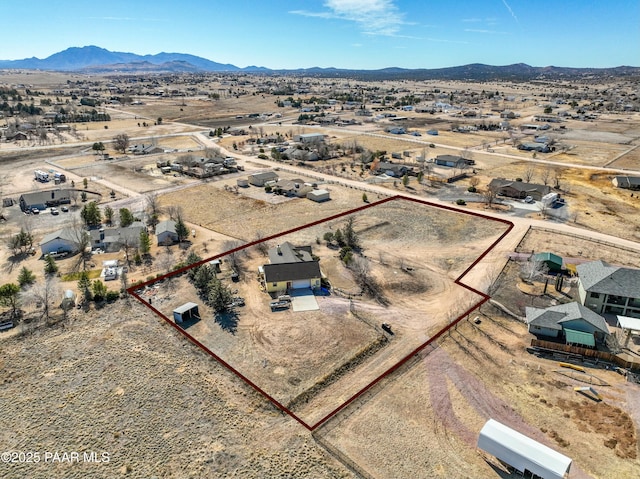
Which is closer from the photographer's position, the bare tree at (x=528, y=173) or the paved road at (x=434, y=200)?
the paved road at (x=434, y=200)

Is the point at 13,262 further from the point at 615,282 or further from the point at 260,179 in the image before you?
the point at 615,282

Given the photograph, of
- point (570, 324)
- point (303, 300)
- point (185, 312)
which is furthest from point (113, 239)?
point (570, 324)

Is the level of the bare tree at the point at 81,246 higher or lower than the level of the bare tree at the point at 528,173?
lower

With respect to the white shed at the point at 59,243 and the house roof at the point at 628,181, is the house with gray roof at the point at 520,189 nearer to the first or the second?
the house roof at the point at 628,181

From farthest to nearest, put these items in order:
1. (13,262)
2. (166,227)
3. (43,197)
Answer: (43,197)
(166,227)
(13,262)

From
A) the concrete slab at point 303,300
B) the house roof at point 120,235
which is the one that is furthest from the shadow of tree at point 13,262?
the concrete slab at point 303,300

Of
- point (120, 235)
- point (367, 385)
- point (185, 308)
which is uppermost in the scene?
point (120, 235)
